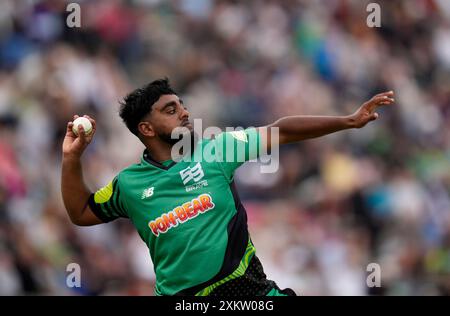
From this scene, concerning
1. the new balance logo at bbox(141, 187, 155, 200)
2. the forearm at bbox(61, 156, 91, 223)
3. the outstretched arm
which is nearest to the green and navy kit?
the new balance logo at bbox(141, 187, 155, 200)

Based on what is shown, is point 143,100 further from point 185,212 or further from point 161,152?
point 185,212

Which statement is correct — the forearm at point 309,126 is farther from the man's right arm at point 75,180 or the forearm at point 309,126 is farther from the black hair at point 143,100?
the man's right arm at point 75,180

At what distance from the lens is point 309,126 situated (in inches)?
205

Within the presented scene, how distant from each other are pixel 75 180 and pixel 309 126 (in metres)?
1.41

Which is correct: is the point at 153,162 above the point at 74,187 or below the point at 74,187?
above

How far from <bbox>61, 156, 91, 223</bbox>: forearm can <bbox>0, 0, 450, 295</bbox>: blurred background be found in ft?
10.6

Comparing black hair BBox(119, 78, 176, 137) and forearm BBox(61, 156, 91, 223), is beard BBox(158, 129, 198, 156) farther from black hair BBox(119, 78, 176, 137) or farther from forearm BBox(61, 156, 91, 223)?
forearm BBox(61, 156, 91, 223)

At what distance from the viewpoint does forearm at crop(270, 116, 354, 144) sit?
5.14m

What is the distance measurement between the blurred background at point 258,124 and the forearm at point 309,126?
382 centimetres

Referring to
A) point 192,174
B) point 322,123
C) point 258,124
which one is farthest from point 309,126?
point 258,124

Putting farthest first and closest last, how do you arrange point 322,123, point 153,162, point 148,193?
1. point 153,162
2. point 148,193
3. point 322,123

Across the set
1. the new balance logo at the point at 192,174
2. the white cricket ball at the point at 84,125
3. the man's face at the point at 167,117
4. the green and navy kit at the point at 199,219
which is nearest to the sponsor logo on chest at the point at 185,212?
the green and navy kit at the point at 199,219

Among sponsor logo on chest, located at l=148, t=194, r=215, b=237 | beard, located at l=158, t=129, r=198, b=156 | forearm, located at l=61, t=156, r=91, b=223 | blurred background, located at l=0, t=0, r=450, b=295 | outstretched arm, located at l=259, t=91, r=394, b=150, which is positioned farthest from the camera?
blurred background, located at l=0, t=0, r=450, b=295
